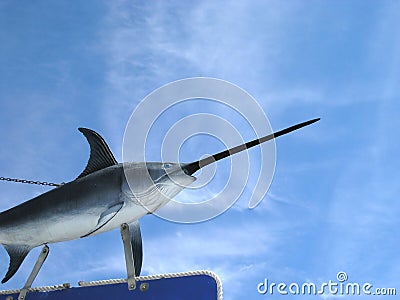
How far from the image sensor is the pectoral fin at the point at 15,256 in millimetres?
3184

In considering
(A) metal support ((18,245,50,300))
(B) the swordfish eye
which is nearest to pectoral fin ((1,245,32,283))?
(A) metal support ((18,245,50,300))

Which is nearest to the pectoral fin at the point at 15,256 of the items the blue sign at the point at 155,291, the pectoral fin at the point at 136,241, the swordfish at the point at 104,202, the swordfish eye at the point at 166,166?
the swordfish at the point at 104,202

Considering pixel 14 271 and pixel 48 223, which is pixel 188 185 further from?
pixel 14 271

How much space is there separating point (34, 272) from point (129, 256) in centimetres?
62

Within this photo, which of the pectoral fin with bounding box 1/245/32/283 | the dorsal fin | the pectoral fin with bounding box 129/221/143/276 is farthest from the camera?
the dorsal fin

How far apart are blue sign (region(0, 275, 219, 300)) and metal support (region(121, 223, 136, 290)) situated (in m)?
0.03

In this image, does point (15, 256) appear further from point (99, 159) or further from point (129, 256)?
point (129, 256)

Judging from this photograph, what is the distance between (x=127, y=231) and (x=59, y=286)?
450mm

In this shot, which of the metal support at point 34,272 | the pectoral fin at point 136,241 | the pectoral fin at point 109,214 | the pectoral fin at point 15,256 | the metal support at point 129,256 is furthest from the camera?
the pectoral fin at point 15,256

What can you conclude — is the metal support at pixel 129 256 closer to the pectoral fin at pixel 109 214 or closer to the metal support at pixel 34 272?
the pectoral fin at pixel 109 214

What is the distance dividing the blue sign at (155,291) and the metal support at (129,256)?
0.03m

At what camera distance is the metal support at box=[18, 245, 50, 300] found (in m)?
2.82

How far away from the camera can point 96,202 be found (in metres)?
2.99

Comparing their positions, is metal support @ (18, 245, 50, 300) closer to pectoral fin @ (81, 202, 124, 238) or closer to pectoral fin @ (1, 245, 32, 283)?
pectoral fin @ (1, 245, 32, 283)
